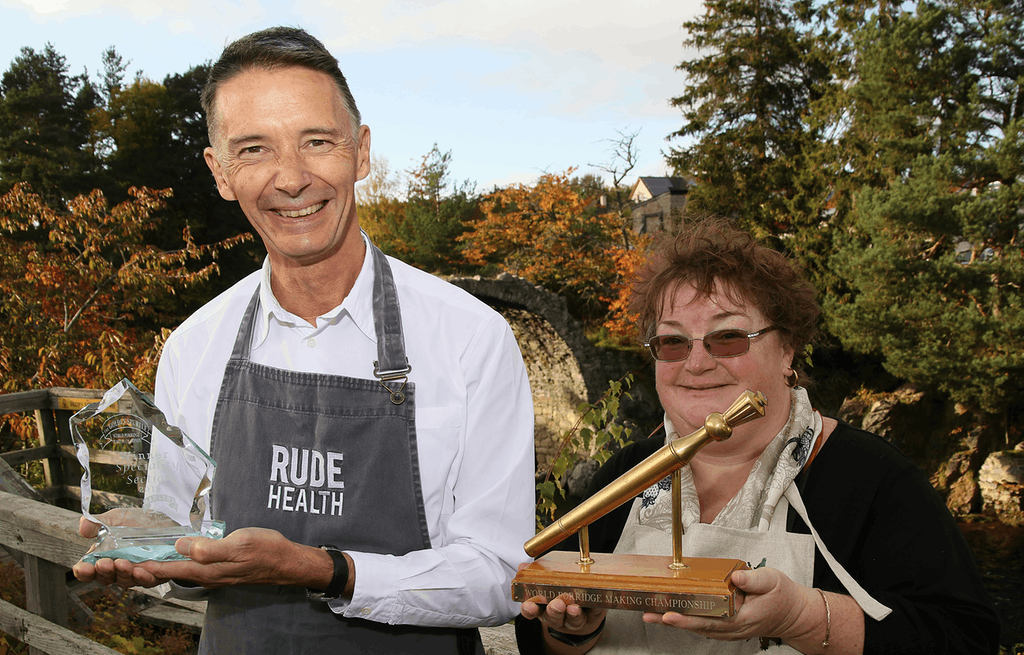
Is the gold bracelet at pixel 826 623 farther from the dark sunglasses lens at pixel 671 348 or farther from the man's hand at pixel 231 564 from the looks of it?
the man's hand at pixel 231 564

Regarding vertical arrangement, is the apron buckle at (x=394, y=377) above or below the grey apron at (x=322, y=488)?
above

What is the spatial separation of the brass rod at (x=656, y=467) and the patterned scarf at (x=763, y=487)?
442 mm

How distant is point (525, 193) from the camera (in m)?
21.8

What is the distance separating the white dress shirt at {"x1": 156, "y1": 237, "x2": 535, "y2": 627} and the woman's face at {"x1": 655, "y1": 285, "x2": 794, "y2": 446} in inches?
16.9

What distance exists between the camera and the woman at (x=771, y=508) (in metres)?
1.52

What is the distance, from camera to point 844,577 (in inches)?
61.9

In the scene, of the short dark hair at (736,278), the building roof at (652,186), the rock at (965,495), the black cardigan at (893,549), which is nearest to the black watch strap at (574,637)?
the black cardigan at (893,549)

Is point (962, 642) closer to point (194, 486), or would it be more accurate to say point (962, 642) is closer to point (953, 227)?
point (194, 486)

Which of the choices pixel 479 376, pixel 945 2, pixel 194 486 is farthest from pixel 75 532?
pixel 945 2

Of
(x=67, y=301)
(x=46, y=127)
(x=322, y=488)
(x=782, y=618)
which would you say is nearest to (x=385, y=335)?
(x=322, y=488)

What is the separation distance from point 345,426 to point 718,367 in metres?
0.89

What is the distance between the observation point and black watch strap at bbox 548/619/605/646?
1.67 metres

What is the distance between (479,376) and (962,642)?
1.13 metres

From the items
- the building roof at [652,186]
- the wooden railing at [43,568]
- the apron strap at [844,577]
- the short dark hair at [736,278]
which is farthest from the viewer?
the building roof at [652,186]
